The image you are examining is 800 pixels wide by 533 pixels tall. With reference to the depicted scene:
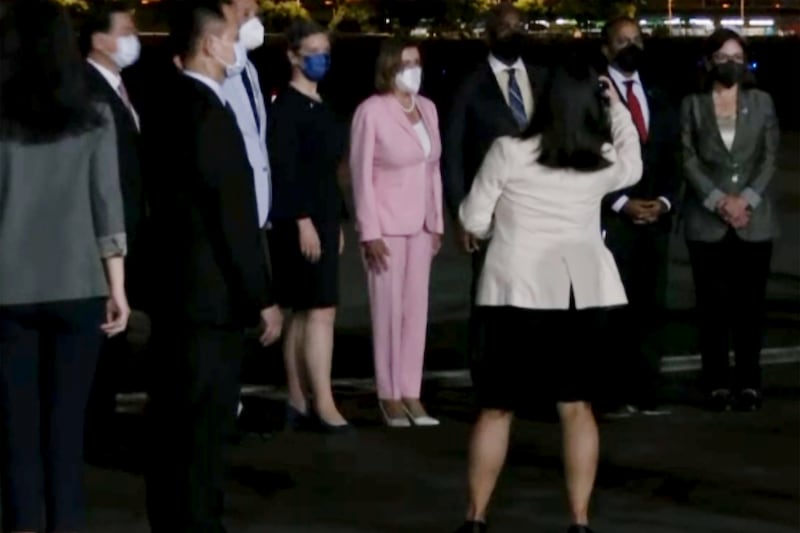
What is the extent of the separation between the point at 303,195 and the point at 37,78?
2.63 metres

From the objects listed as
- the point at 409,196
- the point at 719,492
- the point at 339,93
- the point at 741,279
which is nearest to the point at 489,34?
the point at 409,196

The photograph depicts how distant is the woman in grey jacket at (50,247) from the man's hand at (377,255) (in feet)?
9.10

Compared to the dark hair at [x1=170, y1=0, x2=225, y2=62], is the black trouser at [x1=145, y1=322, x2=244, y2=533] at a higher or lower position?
lower

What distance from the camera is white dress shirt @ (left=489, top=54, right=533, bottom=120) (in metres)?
9.38

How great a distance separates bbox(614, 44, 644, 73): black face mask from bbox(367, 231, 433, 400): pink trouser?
123 cm

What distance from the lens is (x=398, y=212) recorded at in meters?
9.42

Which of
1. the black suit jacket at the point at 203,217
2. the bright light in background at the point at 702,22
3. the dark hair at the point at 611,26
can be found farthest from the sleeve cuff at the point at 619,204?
the bright light in background at the point at 702,22

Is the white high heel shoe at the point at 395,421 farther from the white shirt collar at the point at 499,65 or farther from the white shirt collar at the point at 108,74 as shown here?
the white shirt collar at the point at 108,74

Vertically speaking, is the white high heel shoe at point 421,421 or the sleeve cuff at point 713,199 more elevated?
the sleeve cuff at point 713,199

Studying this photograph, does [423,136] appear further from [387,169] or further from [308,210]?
[308,210]

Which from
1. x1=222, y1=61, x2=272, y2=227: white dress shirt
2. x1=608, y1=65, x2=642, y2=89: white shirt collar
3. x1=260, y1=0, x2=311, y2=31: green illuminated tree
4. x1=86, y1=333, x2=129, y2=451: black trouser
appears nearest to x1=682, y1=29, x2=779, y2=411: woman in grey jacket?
x1=608, y1=65, x2=642, y2=89: white shirt collar

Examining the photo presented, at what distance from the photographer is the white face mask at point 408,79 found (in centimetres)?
938

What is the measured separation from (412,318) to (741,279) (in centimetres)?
169

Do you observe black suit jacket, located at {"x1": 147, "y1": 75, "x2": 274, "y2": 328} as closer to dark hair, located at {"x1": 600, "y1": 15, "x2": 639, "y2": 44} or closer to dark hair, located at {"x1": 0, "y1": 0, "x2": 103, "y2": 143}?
dark hair, located at {"x1": 0, "y1": 0, "x2": 103, "y2": 143}
